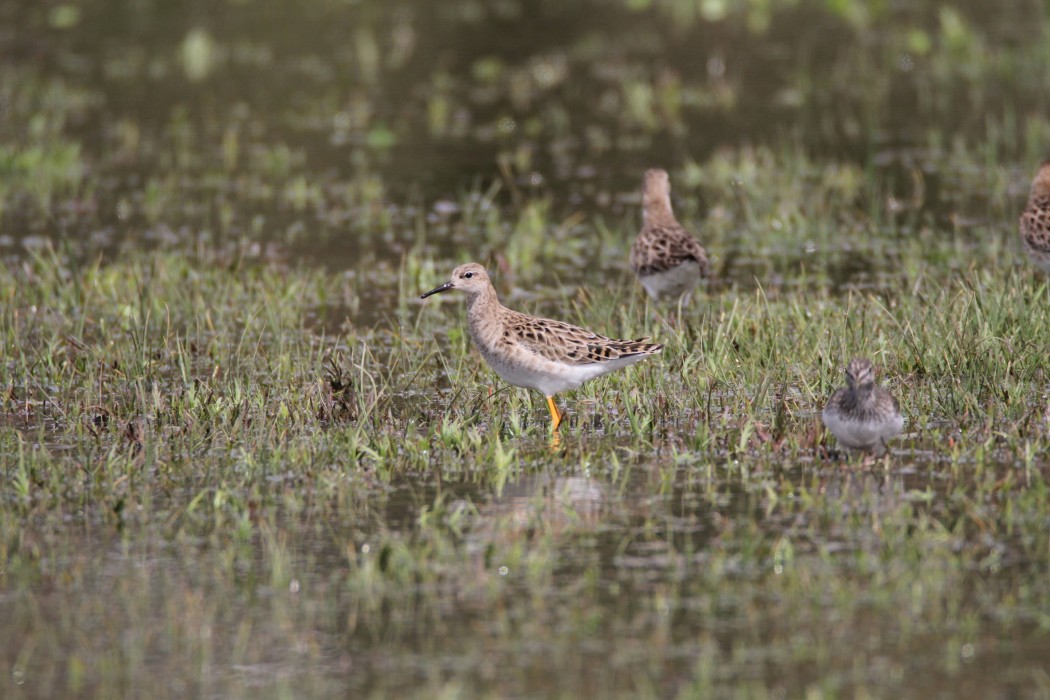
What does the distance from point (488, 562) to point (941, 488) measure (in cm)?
245

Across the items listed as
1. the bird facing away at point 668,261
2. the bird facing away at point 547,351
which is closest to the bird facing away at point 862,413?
the bird facing away at point 547,351

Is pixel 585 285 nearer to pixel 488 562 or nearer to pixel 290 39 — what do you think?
pixel 488 562

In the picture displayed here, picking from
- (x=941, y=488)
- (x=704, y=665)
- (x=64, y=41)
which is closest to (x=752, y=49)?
(x=64, y=41)

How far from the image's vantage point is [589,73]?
25484 mm

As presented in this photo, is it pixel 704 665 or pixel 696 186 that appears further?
pixel 696 186

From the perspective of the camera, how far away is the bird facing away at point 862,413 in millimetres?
9086

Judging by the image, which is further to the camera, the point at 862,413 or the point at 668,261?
the point at 668,261

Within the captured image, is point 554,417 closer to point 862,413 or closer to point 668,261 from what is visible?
point 862,413

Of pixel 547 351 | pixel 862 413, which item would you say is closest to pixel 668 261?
pixel 547 351

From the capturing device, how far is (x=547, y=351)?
10430mm

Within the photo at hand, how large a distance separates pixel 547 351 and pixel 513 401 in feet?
2.18

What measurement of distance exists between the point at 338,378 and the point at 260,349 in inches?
62.8

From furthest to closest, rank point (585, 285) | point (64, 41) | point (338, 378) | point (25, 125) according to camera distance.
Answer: point (64, 41) → point (25, 125) → point (585, 285) → point (338, 378)

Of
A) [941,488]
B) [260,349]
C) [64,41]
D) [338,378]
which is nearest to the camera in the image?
[941,488]
